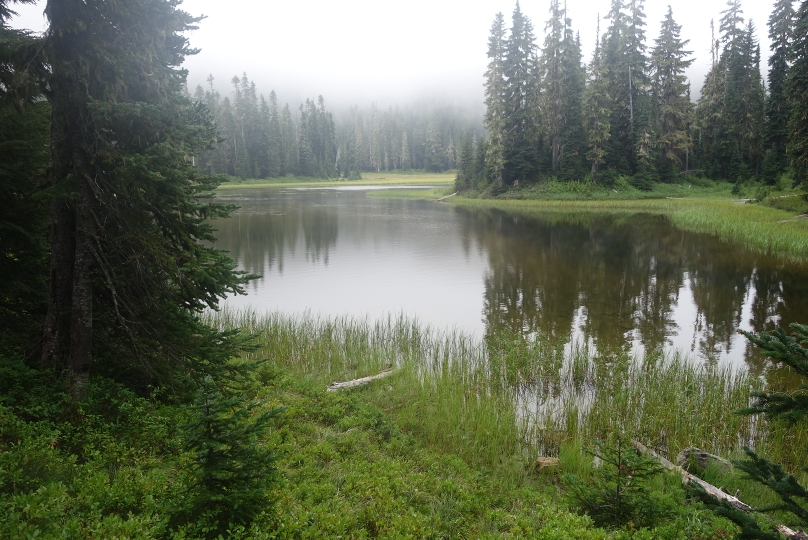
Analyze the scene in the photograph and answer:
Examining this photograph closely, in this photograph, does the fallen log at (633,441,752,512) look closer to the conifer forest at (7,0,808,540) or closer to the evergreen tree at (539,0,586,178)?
the conifer forest at (7,0,808,540)

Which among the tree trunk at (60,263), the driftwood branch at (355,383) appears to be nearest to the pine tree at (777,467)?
the driftwood branch at (355,383)

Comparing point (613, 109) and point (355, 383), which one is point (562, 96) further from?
point (355, 383)

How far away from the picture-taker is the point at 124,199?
5848mm

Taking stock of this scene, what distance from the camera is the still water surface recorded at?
12.9m

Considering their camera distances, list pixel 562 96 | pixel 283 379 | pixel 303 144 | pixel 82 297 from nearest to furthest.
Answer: pixel 82 297 → pixel 283 379 → pixel 562 96 → pixel 303 144

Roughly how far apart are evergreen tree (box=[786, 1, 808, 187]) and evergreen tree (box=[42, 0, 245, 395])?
30.3m

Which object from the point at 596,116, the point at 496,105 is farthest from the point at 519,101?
the point at 596,116

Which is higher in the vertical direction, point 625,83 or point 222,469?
point 625,83

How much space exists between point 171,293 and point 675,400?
23.9 ft

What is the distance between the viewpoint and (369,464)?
5602 mm

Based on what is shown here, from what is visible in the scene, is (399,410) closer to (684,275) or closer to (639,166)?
(684,275)

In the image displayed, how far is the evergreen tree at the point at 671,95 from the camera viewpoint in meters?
48.6

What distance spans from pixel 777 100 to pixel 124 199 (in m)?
53.7

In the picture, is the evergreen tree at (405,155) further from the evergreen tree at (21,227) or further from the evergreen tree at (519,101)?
the evergreen tree at (21,227)
